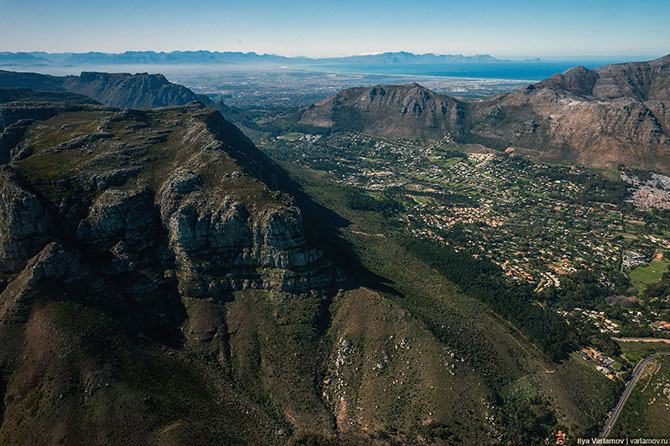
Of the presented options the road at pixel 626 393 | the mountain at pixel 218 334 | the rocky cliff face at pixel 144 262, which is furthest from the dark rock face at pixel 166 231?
the road at pixel 626 393

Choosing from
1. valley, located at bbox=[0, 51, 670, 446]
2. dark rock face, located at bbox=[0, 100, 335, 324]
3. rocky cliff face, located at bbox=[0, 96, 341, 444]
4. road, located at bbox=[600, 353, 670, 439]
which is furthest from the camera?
dark rock face, located at bbox=[0, 100, 335, 324]

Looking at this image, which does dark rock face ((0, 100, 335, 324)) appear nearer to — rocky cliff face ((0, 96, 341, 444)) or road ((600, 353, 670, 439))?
rocky cliff face ((0, 96, 341, 444))

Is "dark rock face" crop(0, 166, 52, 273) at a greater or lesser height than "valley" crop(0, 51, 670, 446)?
greater

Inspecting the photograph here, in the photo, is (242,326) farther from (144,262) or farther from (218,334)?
(144,262)

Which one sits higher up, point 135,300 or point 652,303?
point 135,300

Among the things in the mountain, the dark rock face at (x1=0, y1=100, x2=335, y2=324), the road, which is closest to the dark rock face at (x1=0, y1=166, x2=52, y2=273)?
the dark rock face at (x1=0, y1=100, x2=335, y2=324)

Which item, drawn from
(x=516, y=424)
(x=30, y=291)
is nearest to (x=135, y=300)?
(x=30, y=291)

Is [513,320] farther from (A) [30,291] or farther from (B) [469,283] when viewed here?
(A) [30,291]
